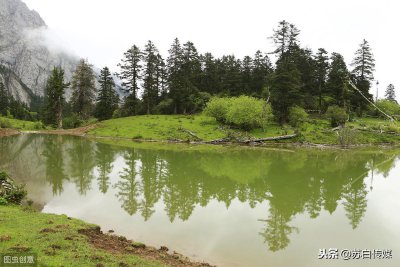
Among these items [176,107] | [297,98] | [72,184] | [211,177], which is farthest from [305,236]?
[176,107]

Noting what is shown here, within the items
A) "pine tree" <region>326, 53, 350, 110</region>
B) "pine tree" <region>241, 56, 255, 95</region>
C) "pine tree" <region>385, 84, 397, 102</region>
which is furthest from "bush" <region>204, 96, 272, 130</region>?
"pine tree" <region>385, 84, 397, 102</region>

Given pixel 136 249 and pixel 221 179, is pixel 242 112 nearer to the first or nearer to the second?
pixel 221 179

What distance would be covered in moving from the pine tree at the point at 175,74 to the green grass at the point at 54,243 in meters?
65.2

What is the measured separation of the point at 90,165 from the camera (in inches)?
1221

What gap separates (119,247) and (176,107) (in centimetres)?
6949

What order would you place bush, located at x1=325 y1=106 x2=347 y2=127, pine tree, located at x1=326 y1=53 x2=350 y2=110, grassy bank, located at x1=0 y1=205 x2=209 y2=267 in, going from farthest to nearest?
pine tree, located at x1=326 y1=53 x2=350 y2=110, bush, located at x1=325 y1=106 x2=347 y2=127, grassy bank, located at x1=0 y1=205 x2=209 y2=267

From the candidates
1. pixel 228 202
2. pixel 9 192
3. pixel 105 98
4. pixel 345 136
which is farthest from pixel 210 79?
Result: pixel 9 192

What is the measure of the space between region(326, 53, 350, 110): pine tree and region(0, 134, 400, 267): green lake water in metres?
39.7

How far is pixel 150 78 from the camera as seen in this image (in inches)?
3014

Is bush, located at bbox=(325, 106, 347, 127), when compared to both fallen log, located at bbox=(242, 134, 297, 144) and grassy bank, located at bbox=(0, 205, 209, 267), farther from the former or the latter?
grassy bank, located at bbox=(0, 205, 209, 267)

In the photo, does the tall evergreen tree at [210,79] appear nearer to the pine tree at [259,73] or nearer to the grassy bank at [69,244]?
the pine tree at [259,73]

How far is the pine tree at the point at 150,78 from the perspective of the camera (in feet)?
250

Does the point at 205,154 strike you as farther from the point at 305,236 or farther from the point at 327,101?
the point at 327,101

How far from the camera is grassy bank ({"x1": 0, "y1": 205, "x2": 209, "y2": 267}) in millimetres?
10180
